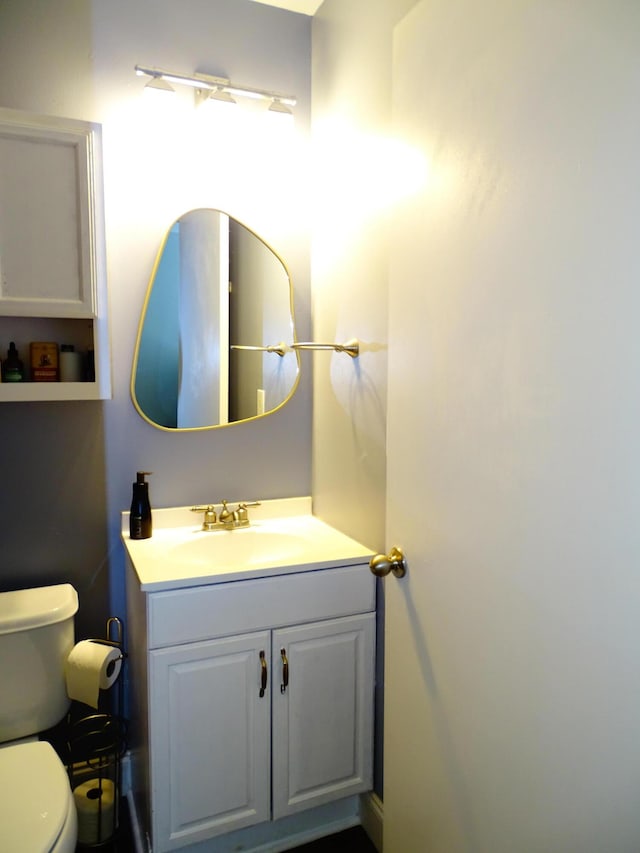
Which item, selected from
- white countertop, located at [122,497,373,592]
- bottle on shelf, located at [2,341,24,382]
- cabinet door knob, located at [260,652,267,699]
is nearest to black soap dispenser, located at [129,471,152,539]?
white countertop, located at [122,497,373,592]

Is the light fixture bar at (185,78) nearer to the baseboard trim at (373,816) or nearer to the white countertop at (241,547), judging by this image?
the white countertop at (241,547)

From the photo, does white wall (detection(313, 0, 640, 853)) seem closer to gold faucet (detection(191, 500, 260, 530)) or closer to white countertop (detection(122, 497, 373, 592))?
white countertop (detection(122, 497, 373, 592))

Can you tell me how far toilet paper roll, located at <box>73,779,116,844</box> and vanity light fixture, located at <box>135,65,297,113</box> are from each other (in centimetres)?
209

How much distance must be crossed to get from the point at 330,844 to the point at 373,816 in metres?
0.16

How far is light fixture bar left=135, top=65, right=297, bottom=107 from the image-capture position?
5.81ft

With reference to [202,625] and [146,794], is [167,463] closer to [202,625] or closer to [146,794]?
[202,625]

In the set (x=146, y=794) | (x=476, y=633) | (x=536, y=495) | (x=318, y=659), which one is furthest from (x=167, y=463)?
(x=536, y=495)

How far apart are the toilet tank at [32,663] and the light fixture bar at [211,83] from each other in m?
1.58

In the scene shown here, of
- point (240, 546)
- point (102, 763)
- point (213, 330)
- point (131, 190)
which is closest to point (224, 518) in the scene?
point (240, 546)

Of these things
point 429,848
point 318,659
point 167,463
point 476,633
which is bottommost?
point 429,848

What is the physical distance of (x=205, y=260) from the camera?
1955 mm

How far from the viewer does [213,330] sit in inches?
77.9

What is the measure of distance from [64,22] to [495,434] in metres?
1.77

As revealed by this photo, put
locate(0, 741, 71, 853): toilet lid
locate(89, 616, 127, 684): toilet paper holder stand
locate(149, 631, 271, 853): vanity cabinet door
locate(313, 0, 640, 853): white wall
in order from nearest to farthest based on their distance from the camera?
1. locate(313, 0, 640, 853): white wall
2. locate(0, 741, 71, 853): toilet lid
3. locate(149, 631, 271, 853): vanity cabinet door
4. locate(89, 616, 127, 684): toilet paper holder stand
